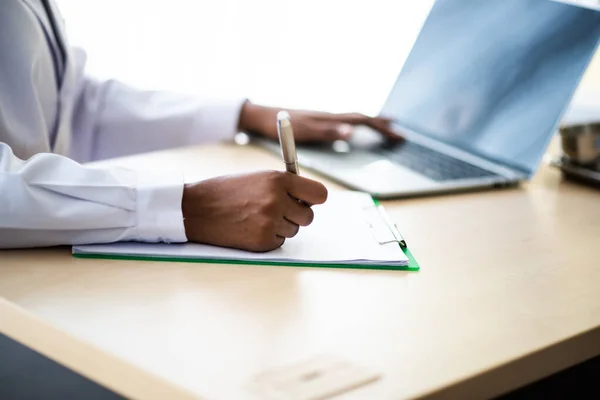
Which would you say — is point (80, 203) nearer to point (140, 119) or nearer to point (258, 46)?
point (140, 119)

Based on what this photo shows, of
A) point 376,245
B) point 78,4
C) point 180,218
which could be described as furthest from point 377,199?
point 78,4

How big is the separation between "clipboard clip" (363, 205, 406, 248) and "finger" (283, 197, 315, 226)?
9 centimetres

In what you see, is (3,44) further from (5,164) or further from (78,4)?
(78,4)

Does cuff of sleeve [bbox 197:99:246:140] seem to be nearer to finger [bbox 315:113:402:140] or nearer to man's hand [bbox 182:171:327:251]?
finger [bbox 315:113:402:140]

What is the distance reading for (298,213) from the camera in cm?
93

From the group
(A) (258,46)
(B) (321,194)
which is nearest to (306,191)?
(B) (321,194)

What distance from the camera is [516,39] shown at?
Result: 1.30 m

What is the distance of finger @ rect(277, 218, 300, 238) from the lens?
3.01 ft

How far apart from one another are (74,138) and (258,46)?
2.72 feet

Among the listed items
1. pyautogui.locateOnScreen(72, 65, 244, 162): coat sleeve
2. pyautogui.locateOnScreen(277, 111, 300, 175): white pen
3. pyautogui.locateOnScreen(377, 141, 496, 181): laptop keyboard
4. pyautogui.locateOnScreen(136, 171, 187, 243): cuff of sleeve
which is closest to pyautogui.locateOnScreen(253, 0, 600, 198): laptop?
pyautogui.locateOnScreen(377, 141, 496, 181): laptop keyboard

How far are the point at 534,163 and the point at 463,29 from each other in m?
0.31

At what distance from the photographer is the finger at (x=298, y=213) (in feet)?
3.04

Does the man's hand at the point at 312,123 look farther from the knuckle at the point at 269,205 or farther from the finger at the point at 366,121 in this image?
the knuckle at the point at 269,205

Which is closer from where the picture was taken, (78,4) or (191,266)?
(191,266)
